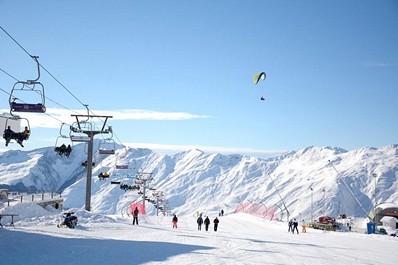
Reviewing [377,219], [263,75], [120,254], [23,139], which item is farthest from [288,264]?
[377,219]

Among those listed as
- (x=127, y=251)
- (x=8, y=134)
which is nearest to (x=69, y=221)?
(x=8, y=134)

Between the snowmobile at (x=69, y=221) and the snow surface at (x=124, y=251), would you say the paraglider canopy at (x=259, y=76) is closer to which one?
the snow surface at (x=124, y=251)

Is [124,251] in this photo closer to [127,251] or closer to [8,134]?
[127,251]

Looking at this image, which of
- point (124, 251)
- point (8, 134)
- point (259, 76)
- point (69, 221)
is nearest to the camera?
point (124, 251)

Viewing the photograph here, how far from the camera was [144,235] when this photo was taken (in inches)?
1111

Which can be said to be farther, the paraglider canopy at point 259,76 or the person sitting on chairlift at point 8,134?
the paraglider canopy at point 259,76

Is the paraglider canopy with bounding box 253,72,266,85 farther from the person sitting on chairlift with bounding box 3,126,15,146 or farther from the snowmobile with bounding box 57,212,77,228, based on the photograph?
the person sitting on chairlift with bounding box 3,126,15,146

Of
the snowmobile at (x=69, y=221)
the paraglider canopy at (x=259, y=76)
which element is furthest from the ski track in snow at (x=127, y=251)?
the paraglider canopy at (x=259, y=76)

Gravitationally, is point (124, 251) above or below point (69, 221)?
below

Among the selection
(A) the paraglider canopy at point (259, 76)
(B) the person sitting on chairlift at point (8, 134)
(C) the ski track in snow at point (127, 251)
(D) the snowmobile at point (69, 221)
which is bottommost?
(C) the ski track in snow at point (127, 251)

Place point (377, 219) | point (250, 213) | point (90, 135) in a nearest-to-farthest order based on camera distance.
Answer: point (90, 135), point (250, 213), point (377, 219)

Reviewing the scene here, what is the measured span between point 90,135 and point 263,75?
64.4 feet

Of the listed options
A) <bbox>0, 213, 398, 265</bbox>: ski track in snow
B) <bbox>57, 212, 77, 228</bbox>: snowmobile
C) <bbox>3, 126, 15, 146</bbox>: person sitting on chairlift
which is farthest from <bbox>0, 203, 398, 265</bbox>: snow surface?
<bbox>3, 126, 15, 146</bbox>: person sitting on chairlift

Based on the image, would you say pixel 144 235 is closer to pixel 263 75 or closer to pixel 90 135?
pixel 90 135
